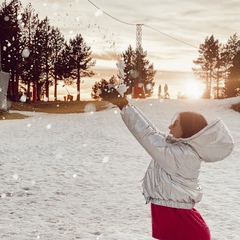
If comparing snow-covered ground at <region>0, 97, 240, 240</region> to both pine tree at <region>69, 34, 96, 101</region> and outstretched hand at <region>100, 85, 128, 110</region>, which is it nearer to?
outstretched hand at <region>100, 85, 128, 110</region>

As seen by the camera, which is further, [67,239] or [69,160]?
[69,160]

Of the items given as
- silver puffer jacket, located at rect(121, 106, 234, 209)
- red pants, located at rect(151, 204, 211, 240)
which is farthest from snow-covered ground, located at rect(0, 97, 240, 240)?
silver puffer jacket, located at rect(121, 106, 234, 209)

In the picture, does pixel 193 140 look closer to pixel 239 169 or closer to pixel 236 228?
pixel 236 228

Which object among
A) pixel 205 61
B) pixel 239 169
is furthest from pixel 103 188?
pixel 205 61

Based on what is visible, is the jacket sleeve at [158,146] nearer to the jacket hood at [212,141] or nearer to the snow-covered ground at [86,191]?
the jacket hood at [212,141]

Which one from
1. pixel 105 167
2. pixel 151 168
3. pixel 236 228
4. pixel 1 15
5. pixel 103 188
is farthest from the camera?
pixel 1 15

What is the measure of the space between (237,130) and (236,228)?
50.9 feet

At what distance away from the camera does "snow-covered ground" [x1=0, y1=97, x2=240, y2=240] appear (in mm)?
5574

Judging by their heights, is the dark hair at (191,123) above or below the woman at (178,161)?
above

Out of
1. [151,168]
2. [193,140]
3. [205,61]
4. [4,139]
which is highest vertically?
[205,61]

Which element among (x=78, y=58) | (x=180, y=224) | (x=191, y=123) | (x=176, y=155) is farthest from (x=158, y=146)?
(x=78, y=58)

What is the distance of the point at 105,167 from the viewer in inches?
403

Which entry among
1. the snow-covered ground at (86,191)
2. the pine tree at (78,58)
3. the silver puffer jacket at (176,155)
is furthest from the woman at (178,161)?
the pine tree at (78,58)

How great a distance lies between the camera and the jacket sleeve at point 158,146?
273cm
